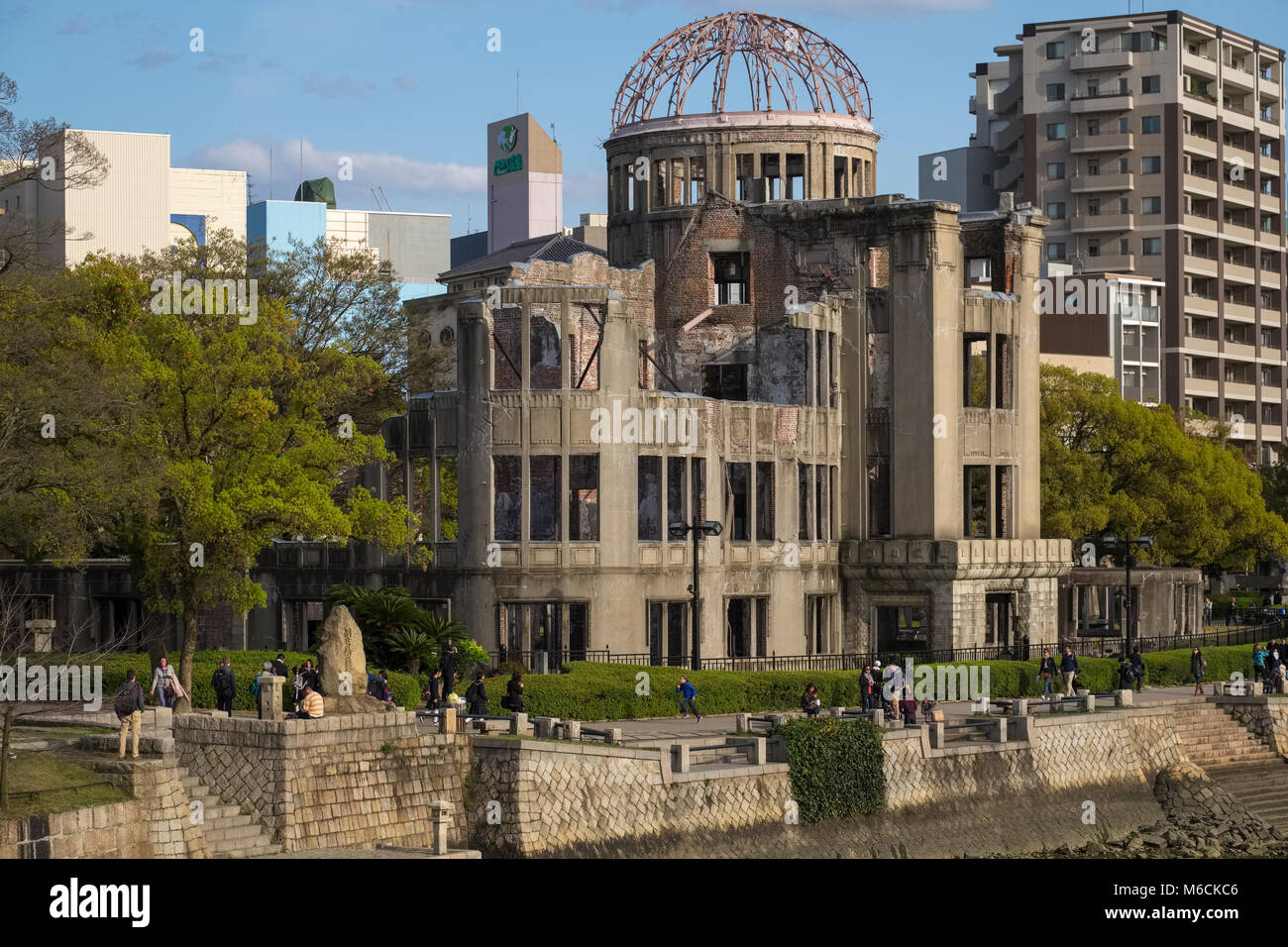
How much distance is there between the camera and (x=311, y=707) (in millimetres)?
36812

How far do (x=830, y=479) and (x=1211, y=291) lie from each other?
7613cm

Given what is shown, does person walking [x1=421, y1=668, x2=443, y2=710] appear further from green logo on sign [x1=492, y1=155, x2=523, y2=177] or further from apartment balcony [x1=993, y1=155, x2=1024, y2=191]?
green logo on sign [x1=492, y1=155, x2=523, y2=177]

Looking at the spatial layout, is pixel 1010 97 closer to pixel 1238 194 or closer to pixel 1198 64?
pixel 1198 64

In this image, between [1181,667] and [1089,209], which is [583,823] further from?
[1089,209]

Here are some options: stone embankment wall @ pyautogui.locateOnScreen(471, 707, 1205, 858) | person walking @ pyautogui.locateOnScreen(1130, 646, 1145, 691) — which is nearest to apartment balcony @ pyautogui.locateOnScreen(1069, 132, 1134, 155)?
person walking @ pyautogui.locateOnScreen(1130, 646, 1145, 691)

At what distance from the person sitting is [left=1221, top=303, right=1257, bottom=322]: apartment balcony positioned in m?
106

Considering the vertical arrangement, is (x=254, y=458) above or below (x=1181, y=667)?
above

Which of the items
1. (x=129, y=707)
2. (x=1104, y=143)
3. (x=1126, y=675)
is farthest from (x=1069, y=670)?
(x=1104, y=143)

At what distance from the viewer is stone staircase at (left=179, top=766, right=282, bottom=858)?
35.0 m

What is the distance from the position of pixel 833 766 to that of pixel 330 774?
459 inches

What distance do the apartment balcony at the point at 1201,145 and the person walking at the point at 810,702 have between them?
3545 inches

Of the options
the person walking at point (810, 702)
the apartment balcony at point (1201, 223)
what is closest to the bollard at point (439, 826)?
the person walking at point (810, 702)
